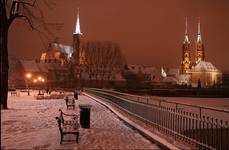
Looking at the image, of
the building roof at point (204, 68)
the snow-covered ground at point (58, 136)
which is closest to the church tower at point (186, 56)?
the building roof at point (204, 68)

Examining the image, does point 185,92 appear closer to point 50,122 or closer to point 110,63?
point 110,63

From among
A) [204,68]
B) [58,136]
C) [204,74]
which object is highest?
[204,68]

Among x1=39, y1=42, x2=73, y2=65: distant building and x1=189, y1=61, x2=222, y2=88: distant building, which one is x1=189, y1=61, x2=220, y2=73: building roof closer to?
x1=189, y1=61, x2=222, y2=88: distant building

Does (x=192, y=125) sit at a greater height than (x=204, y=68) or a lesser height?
lesser

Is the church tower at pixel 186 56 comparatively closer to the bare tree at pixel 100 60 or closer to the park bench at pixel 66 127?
the bare tree at pixel 100 60

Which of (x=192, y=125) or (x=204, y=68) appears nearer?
(x=192, y=125)

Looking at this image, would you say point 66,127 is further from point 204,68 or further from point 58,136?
point 204,68

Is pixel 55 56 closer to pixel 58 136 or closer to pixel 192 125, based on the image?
pixel 58 136

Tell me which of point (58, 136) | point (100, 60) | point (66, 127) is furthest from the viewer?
point (100, 60)

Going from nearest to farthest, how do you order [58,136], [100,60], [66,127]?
[58,136] → [66,127] → [100,60]

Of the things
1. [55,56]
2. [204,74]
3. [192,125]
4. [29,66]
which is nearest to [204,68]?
[204,74]

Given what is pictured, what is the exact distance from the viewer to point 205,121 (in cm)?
1198

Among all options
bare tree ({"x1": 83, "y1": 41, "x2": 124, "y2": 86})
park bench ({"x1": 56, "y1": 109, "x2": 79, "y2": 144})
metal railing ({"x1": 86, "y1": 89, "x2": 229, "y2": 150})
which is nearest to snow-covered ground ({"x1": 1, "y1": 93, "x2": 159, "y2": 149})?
park bench ({"x1": 56, "y1": 109, "x2": 79, "y2": 144})

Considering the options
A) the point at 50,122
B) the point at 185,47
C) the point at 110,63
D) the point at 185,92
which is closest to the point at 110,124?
the point at 50,122
